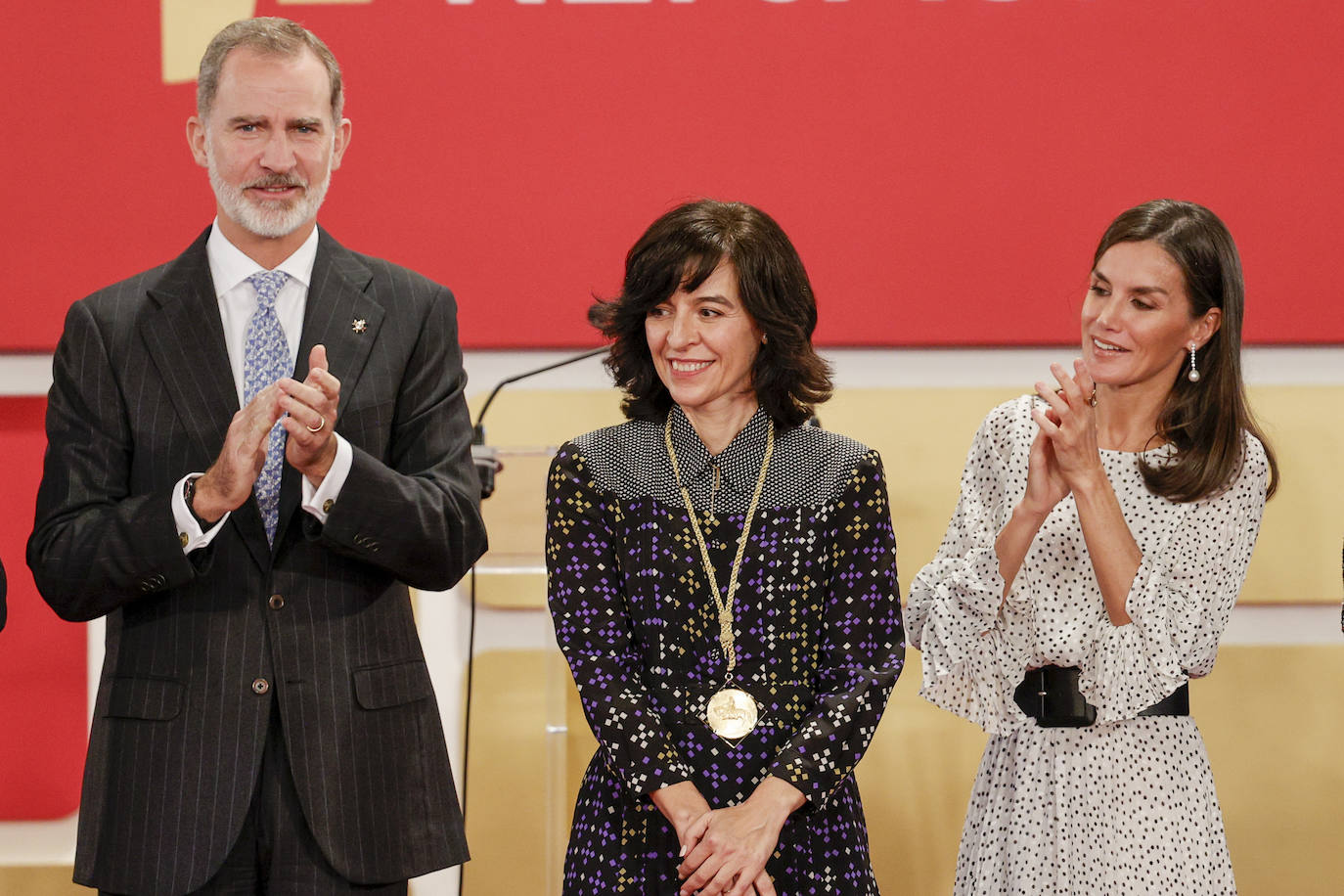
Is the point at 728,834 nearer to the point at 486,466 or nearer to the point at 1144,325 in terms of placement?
the point at 486,466

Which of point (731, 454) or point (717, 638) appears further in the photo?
point (731, 454)

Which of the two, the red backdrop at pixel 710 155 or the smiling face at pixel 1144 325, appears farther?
the red backdrop at pixel 710 155

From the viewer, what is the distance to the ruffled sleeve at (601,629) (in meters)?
2.09

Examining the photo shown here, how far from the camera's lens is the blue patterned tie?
2.21m

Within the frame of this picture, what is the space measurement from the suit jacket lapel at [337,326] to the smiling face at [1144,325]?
134 cm

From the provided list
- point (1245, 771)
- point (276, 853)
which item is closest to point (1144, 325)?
point (1245, 771)

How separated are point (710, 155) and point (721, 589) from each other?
5.00 feet

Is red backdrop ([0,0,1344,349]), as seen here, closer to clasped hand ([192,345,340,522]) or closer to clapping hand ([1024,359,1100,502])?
clapping hand ([1024,359,1100,502])

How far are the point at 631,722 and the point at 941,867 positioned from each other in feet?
5.59

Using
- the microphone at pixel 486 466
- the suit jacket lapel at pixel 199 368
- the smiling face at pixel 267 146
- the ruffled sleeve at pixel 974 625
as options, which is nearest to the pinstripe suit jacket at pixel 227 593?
the suit jacket lapel at pixel 199 368

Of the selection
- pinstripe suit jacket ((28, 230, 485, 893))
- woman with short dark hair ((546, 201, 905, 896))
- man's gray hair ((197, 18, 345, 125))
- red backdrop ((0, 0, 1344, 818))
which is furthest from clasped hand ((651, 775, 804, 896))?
red backdrop ((0, 0, 1344, 818))

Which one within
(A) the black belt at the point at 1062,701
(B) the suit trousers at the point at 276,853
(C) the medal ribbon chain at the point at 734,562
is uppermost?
(C) the medal ribbon chain at the point at 734,562

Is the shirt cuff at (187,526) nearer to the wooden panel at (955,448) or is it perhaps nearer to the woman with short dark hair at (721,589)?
the woman with short dark hair at (721,589)

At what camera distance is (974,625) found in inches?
102
